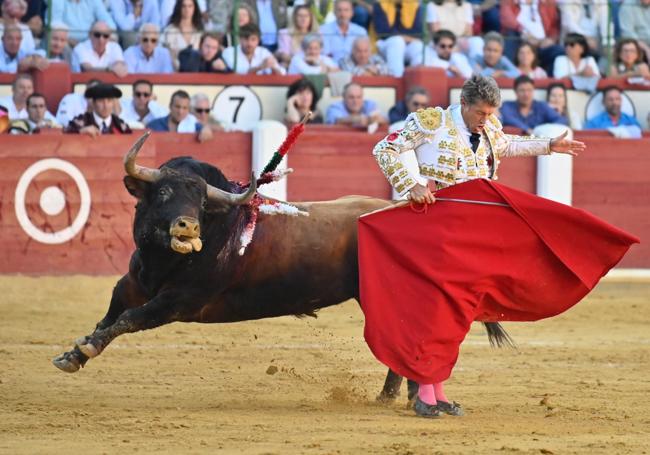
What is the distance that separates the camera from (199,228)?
5371 millimetres

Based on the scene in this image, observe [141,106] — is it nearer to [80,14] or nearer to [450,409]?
[80,14]

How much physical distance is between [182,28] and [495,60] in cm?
260

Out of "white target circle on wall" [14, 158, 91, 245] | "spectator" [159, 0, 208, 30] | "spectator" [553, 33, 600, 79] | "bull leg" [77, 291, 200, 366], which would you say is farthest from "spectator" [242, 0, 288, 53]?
"bull leg" [77, 291, 200, 366]

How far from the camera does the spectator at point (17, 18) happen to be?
1026 cm

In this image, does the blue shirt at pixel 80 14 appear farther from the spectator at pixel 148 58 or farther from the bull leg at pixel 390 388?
the bull leg at pixel 390 388

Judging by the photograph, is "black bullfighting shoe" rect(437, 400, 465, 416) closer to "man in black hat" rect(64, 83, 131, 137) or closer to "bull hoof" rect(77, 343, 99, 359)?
"bull hoof" rect(77, 343, 99, 359)

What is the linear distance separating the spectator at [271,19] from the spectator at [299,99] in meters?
0.85

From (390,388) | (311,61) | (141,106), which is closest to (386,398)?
(390,388)

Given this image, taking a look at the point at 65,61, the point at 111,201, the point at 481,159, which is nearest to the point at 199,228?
the point at 481,159

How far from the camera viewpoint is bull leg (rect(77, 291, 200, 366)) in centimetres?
537

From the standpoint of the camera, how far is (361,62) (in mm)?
10844

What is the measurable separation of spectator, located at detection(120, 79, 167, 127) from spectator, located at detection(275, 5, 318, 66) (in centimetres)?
120

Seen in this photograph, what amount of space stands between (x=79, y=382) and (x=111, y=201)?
12.2 feet

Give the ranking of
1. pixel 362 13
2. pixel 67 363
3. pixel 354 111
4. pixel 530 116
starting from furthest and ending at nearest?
1. pixel 362 13
2. pixel 530 116
3. pixel 354 111
4. pixel 67 363
